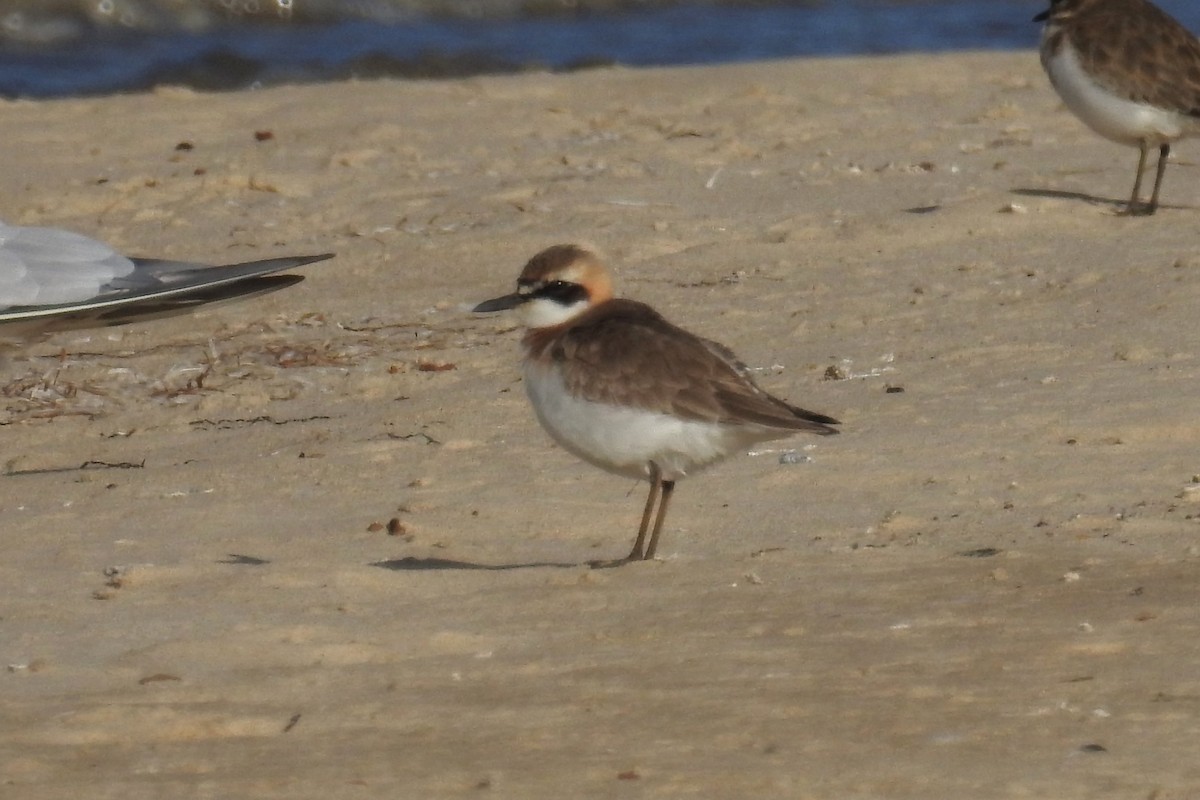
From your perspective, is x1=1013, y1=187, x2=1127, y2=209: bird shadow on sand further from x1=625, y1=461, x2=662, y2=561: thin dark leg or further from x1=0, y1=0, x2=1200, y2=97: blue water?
x1=0, y1=0, x2=1200, y2=97: blue water

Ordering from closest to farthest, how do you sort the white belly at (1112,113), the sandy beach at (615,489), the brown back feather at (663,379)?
the sandy beach at (615,489) < the brown back feather at (663,379) < the white belly at (1112,113)

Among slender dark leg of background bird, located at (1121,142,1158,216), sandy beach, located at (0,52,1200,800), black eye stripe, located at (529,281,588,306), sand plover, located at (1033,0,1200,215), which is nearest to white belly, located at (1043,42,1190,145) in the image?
sand plover, located at (1033,0,1200,215)

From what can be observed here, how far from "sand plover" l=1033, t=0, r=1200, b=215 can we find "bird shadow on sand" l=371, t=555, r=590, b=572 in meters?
5.36

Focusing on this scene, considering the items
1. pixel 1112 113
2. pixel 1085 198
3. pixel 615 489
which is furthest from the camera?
pixel 1112 113

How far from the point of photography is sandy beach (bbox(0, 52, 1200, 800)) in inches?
175

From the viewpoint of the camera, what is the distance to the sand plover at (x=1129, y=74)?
35.7ft

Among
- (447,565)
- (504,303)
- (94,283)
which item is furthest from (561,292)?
(94,283)

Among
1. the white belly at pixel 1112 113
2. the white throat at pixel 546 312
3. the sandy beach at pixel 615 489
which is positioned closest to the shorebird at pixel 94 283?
the sandy beach at pixel 615 489

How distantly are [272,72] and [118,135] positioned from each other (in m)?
7.44

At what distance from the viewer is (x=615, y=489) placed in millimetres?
7105

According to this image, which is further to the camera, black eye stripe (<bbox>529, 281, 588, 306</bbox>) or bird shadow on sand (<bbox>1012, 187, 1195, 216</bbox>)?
bird shadow on sand (<bbox>1012, 187, 1195, 216</bbox>)

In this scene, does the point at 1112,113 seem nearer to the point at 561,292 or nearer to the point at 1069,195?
the point at 1069,195

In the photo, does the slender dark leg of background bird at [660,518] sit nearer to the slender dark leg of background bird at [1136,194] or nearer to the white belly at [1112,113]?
the slender dark leg of background bird at [1136,194]

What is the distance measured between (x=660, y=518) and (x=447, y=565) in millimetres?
619
